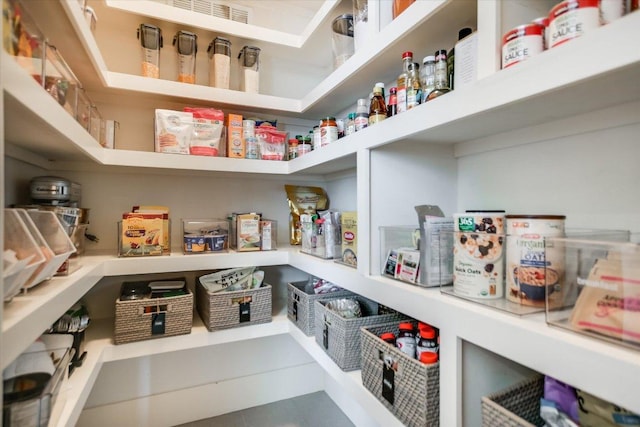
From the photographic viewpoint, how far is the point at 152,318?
148 cm

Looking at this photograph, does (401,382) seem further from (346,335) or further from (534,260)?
(534,260)

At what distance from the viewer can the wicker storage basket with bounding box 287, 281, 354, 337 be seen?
1.49 meters

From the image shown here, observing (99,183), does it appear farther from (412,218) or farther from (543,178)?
(543,178)

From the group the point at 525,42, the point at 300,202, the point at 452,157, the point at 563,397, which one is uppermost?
the point at 525,42

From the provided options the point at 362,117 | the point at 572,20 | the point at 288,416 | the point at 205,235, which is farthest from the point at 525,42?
the point at 288,416

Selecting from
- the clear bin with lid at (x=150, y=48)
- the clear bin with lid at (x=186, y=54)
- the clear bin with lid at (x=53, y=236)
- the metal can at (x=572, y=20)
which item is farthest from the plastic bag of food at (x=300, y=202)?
the metal can at (x=572, y=20)

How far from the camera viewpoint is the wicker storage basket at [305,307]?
1487 mm

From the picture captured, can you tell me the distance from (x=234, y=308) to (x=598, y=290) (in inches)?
56.8

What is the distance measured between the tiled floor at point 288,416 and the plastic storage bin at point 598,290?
1630 mm

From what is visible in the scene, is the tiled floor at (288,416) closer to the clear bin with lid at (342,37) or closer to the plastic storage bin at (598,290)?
the plastic storage bin at (598,290)

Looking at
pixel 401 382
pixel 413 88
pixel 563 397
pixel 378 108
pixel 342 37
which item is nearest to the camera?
pixel 563 397

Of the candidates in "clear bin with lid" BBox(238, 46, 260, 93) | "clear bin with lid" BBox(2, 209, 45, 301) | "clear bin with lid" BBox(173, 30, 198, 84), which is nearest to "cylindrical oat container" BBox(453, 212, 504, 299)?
"clear bin with lid" BBox(2, 209, 45, 301)

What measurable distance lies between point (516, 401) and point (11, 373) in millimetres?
993

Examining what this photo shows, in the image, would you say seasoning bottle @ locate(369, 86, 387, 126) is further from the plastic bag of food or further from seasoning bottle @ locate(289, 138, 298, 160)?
the plastic bag of food
